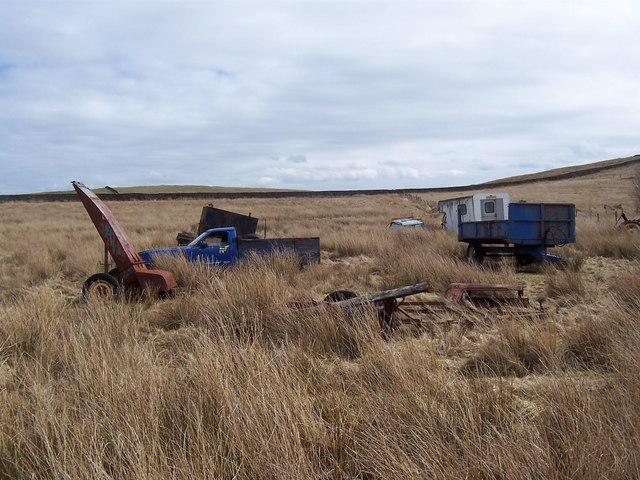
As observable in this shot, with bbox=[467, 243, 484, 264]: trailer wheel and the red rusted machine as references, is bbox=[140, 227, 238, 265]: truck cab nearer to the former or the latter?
the red rusted machine

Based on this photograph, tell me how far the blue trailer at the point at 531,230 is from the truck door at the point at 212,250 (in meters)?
7.27

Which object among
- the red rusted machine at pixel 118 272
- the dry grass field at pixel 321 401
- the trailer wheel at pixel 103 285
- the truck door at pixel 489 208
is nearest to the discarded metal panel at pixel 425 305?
the dry grass field at pixel 321 401

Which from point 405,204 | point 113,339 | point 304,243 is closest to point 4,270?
point 304,243

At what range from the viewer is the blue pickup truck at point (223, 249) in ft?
38.7

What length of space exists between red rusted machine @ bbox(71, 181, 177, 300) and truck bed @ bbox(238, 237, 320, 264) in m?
2.73

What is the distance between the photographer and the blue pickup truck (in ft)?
38.7

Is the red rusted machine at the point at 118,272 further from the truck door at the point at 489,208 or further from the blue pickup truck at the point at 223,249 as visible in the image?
the truck door at the point at 489,208

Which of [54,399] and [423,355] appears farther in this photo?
[423,355]

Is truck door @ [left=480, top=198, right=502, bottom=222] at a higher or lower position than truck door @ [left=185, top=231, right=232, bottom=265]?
higher

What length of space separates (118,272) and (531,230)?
1050 centimetres

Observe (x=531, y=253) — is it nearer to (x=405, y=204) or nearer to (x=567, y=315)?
(x=567, y=315)

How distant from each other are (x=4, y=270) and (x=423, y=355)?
1350cm

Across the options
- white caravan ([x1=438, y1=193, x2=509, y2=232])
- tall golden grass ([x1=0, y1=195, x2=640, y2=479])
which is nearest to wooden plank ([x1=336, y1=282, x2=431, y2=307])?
tall golden grass ([x1=0, y1=195, x2=640, y2=479])

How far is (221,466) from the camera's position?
2924mm
